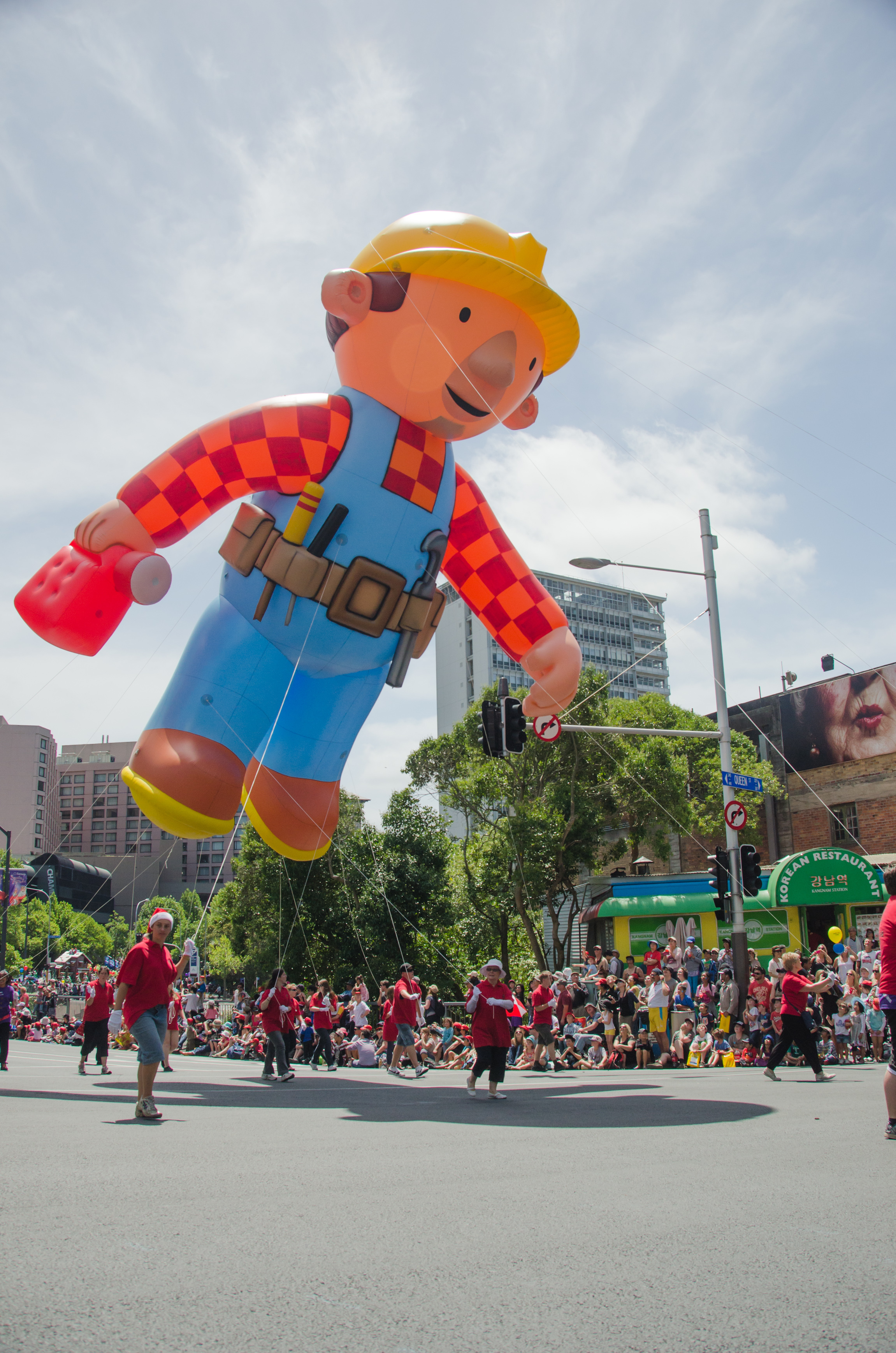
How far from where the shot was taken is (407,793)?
102 feet

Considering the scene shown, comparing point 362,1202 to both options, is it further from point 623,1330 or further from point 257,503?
point 257,503

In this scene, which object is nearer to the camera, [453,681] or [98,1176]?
[98,1176]

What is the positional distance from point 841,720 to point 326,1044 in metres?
24.6

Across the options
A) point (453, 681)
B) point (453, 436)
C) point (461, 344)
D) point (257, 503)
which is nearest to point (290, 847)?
point (257, 503)

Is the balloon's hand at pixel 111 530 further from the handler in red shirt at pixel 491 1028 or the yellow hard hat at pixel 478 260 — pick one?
the handler in red shirt at pixel 491 1028

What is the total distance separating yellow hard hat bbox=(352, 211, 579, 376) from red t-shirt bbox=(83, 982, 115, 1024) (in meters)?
9.40

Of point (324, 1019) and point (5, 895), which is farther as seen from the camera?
point (5, 895)

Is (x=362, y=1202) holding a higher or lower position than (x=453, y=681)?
lower

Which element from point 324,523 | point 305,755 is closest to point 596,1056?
point 305,755

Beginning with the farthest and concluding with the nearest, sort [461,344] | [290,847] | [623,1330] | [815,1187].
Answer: [290,847] < [461,344] < [815,1187] < [623,1330]

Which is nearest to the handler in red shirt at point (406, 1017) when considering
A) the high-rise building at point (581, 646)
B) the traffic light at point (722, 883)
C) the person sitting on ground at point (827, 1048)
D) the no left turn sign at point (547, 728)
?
the no left turn sign at point (547, 728)

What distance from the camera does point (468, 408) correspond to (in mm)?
9422

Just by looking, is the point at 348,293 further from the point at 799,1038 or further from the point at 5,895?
the point at 5,895

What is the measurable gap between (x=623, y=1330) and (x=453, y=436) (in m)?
8.04
